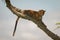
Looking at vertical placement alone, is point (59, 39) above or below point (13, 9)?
below

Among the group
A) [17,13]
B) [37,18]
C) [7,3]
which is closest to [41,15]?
[37,18]

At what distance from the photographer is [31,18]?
109cm

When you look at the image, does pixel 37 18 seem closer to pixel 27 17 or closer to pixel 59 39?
pixel 27 17

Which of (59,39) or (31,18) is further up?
(31,18)

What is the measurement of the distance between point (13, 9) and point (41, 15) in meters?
0.27

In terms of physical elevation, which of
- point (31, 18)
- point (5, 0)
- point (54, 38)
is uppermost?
point (5, 0)

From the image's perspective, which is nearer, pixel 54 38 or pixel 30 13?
pixel 30 13

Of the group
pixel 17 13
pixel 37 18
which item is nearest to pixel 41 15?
pixel 37 18

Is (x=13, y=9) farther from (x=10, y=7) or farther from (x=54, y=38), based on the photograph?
(x=54, y=38)

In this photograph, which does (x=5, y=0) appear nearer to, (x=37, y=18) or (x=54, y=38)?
(x=37, y=18)

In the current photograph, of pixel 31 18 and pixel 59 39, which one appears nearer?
pixel 31 18

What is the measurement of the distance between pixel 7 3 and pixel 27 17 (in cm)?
23

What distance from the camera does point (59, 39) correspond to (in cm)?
120

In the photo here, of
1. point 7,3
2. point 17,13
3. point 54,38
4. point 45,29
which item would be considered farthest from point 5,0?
point 54,38
